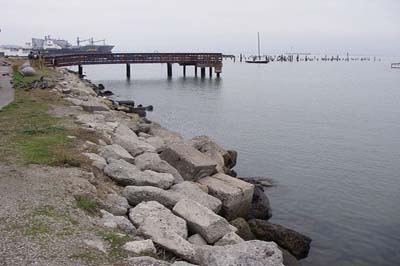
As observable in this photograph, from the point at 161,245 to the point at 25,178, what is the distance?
3.50 metres

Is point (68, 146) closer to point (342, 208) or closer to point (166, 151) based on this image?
point (166, 151)

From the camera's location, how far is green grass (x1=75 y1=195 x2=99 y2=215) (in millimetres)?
7954

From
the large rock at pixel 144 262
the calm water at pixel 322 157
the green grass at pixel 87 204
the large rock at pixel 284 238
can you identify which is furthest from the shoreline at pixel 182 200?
the calm water at pixel 322 157

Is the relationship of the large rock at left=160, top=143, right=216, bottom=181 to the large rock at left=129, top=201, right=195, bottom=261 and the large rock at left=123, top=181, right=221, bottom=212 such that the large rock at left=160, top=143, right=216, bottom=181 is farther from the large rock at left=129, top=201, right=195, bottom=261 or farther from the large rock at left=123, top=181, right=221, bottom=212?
the large rock at left=129, top=201, right=195, bottom=261

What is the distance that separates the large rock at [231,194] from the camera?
37.7 feet

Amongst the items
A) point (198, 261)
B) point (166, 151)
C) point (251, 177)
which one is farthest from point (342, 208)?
point (198, 261)

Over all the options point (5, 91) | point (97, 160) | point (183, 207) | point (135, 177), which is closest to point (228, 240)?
point (183, 207)

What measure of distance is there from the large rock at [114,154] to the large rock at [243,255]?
495 centimetres

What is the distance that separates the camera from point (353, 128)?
98.3 feet

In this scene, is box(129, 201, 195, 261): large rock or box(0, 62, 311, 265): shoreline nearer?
box(129, 201, 195, 261): large rock

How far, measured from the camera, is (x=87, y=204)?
26.6 ft

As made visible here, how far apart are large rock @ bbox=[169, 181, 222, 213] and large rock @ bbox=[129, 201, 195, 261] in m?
1.48

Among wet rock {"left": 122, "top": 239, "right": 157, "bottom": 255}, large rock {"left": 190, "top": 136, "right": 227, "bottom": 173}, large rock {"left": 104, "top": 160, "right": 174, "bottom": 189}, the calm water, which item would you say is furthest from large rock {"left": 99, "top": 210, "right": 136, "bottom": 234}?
large rock {"left": 190, "top": 136, "right": 227, "bottom": 173}

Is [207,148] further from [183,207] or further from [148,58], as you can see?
[148,58]
